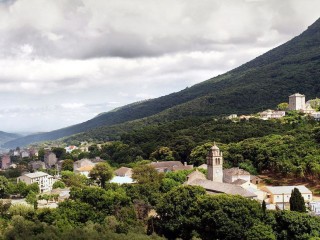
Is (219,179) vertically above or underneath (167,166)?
underneath

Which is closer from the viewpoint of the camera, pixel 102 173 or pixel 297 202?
pixel 297 202

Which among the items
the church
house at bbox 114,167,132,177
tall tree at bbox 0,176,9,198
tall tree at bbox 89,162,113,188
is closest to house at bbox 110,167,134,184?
house at bbox 114,167,132,177

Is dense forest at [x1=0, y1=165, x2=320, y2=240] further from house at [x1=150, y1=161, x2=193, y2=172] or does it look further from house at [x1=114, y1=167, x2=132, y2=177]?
house at [x1=150, y1=161, x2=193, y2=172]

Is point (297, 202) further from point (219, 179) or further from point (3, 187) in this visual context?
point (3, 187)

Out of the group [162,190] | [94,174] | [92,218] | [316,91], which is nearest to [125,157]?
[94,174]

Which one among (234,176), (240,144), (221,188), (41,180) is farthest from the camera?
(41,180)

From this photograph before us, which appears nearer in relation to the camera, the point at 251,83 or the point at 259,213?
the point at 259,213

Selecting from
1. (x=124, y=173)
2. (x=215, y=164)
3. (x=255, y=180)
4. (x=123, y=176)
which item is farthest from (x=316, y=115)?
(x=215, y=164)

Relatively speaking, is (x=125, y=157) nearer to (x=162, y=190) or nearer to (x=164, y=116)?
(x=162, y=190)

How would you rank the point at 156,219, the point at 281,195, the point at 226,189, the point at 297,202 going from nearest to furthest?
the point at 297,202 → the point at 156,219 → the point at 226,189 → the point at 281,195
